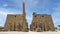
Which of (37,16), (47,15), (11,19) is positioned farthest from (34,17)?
(11,19)

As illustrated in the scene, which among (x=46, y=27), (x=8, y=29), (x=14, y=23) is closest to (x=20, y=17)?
(x=14, y=23)

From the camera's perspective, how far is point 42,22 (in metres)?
60.3

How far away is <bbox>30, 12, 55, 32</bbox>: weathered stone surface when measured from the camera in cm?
5876

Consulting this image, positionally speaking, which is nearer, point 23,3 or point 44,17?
point 23,3

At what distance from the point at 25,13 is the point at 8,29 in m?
9.56

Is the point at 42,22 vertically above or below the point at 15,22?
below

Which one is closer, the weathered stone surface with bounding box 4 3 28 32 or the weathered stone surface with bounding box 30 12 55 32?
the weathered stone surface with bounding box 4 3 28 32

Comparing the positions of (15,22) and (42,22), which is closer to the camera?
(15,22)

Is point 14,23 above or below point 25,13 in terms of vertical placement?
below

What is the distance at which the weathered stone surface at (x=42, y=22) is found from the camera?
58756 millimetres

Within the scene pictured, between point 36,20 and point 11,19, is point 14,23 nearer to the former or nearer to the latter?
point 11,19

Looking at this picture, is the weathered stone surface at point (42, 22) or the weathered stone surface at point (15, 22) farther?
the weathered stone surface at point (42, 22)

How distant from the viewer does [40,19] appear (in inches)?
2397

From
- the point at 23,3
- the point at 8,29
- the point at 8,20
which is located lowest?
the point at 8,29
